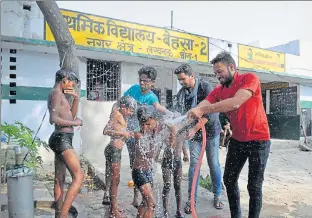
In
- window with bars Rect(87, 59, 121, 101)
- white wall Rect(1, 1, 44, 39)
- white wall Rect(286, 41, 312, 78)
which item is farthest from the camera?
white wall Rect(286, 41, 312, 78)

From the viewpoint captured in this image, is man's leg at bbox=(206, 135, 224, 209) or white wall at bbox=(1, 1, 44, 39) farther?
white wall at bbox=(1, 1, 44, 39)

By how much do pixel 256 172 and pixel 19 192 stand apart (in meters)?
2.37

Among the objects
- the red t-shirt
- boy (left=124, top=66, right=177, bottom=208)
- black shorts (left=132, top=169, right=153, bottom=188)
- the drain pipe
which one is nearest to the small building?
boy (left=124, top=66, right=177, bottom=208)

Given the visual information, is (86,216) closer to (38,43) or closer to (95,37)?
(38,43)

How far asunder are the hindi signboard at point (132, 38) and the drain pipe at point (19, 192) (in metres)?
4.59

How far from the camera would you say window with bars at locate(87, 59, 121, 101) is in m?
8.20

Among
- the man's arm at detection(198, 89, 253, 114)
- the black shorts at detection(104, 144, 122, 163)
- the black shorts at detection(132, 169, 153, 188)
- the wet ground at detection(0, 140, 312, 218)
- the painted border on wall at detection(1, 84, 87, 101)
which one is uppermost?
the painted border on wall at detection(1, 84, 87, 101)

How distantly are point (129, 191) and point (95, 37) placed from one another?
4444mm

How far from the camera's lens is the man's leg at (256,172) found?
9.40 ft

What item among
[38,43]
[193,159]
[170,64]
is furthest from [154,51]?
[193,159]

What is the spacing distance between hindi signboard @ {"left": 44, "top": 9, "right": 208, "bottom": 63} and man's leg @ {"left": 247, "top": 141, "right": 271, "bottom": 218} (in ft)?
18.4

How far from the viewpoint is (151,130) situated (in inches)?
125

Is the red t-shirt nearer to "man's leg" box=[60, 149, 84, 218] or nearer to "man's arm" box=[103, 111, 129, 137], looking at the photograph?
"man's arm" box=[103, 111, 129, 137]

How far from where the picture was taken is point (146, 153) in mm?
3029
